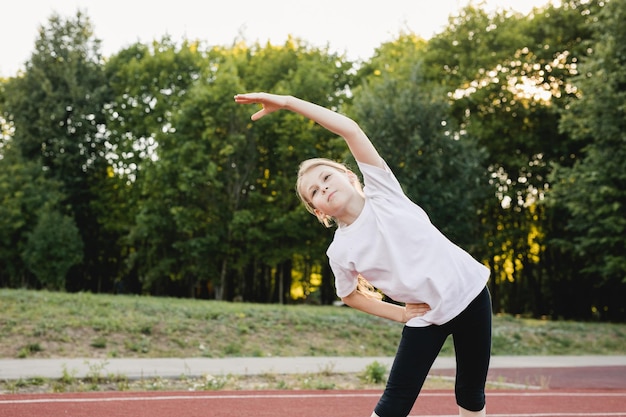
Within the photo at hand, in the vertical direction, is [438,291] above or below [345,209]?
below

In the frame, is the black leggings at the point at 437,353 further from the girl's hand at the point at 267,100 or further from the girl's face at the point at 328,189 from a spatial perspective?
the girl's hand at the point at 267,100

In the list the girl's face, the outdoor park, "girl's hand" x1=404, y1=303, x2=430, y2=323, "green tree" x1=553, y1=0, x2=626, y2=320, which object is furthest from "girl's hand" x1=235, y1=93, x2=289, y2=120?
"green tree" x1=553, y1=0, x2=626, y2=320

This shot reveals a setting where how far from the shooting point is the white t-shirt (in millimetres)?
3479

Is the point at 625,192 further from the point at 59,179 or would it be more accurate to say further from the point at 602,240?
the point at 59,179

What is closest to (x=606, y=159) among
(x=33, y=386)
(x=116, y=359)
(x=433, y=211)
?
(x=433, y=211)

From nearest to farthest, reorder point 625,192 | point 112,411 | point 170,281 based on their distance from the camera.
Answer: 1. point 112,411
2. point 625,192
3. point 170,281

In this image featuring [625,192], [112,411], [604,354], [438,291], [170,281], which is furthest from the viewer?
[170,281]

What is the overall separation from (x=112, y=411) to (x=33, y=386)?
2.16 metres

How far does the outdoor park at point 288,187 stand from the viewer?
13.6m

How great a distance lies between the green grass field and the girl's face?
8.43m

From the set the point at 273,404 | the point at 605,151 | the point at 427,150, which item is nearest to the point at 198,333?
the point at 273,404

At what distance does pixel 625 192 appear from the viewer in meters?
21.3

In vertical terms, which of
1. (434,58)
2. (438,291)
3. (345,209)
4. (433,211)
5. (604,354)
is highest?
(434,58)

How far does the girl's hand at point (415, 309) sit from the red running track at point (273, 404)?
370cm
